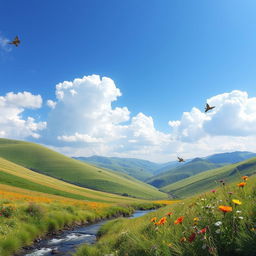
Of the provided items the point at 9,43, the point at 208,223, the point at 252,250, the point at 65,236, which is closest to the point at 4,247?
the point at 65,236

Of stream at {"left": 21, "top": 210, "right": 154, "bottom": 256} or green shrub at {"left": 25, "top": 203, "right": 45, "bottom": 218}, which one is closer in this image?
stream at {"left": 21, "top": 210, "right": 154, "bottom": 256}

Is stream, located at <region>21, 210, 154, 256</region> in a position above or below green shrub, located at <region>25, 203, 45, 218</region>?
below

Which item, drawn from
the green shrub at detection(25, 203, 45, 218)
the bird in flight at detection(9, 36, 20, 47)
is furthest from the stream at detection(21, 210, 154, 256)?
the bird in flight at detection(9, 36, 20, 47)

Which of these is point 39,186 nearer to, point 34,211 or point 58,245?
point 34,211

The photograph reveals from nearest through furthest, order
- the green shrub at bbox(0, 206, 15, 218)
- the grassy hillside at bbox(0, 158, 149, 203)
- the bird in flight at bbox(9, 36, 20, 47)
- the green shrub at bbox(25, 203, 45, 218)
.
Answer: the bird in flight at bbox(9, 36, 20, 47) → the green shrub at bbox(0, 206, 15, 218) → the green shrub at bbox(25, 203, 45, 218) → the grassy hillside at bbox(0, 158, 149, 203)

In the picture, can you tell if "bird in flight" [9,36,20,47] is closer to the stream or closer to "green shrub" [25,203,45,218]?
the stream

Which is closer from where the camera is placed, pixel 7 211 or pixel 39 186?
pixel 7 211

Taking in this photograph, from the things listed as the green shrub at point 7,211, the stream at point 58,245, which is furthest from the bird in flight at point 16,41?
the green shrub at point 7,211

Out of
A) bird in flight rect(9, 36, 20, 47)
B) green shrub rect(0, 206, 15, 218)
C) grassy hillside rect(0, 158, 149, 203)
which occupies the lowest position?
grassy hillside rect(0, 158, 149, 203)

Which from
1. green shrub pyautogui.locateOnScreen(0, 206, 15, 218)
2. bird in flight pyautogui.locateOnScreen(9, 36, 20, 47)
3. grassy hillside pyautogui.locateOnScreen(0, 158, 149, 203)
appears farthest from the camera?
grassy hillside pyautogui.locateOnScreen(0, 158, 149, 203)

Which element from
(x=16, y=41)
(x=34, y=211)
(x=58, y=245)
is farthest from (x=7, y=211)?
(x=16, y=41)

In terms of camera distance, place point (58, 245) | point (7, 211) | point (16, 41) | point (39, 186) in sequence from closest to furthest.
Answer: point (16, 41)
point (58, 245)
point (7, 211)
point (39, 186)

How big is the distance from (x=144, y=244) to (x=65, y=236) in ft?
69.6

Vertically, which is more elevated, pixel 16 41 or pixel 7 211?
pixel 16 41
